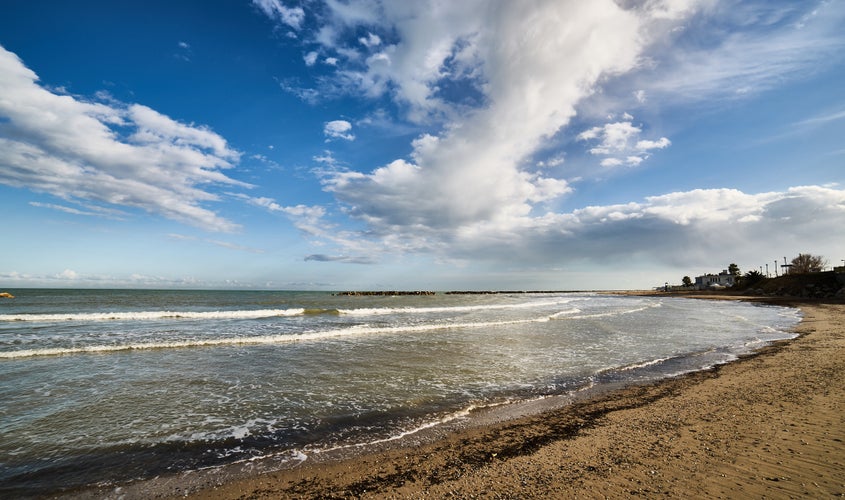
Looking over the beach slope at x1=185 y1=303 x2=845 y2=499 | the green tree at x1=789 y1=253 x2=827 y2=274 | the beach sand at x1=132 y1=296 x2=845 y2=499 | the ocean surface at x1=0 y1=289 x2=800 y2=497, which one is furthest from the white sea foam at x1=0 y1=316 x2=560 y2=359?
the green tree at x1=789 y1=253 x2=827 y2=274

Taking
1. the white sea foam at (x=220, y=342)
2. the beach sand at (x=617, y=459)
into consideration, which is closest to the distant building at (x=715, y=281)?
the white sea foam at (x=220, y=342)

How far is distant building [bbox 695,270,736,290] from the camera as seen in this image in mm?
122500

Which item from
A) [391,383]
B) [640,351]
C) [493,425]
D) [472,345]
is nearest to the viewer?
[493,425]

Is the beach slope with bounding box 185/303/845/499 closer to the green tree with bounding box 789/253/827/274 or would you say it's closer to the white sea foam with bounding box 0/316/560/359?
the white sea foam with bounding box 0/316/560/359

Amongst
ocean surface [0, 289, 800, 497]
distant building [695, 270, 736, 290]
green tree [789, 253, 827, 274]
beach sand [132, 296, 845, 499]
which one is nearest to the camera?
beach sand [132, 296, 845, 499]

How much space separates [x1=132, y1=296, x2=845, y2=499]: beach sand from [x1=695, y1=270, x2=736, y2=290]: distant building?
14718 cm

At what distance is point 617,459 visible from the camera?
524cm

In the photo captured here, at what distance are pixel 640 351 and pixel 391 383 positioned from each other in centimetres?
1164

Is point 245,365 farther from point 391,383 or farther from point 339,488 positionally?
point 339,488

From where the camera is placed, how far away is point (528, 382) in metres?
10.1

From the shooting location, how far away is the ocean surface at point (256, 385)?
19.6ft

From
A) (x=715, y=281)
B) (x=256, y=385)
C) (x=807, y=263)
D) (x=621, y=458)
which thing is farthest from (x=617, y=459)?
(x=715, y=281)

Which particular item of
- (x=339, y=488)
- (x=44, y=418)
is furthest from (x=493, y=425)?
(x=44, y=418)

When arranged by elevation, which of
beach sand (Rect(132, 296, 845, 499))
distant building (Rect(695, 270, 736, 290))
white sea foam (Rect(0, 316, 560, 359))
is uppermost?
distant building (Rect(695, 270, 736, 290))
